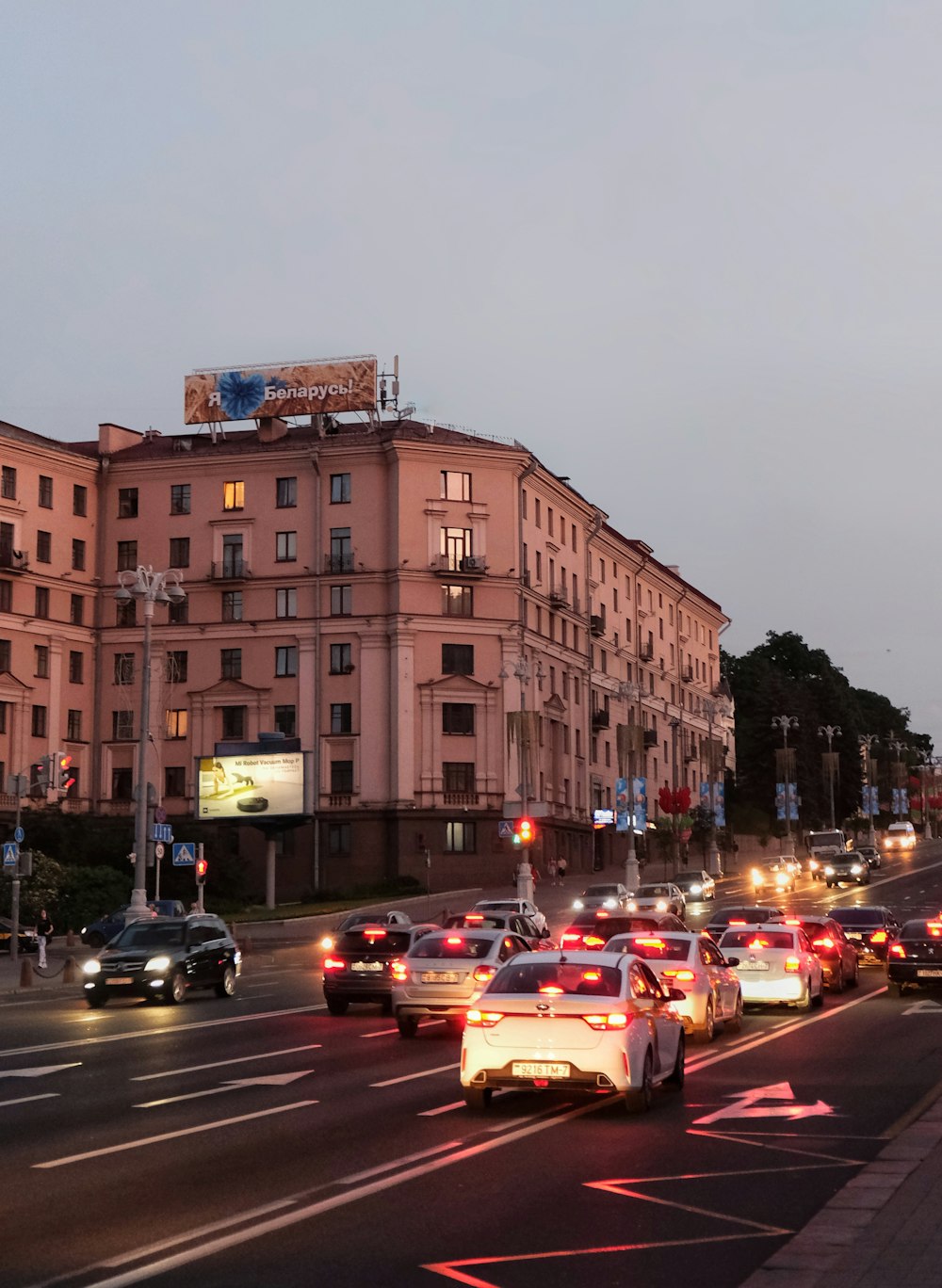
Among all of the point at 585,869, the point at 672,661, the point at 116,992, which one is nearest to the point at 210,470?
the point at 585,869

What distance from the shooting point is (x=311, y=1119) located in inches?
629

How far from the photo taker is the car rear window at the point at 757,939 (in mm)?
30234

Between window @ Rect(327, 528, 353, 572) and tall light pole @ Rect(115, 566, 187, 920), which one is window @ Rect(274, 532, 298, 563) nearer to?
window @ Rect(327, 528, 353, 572)

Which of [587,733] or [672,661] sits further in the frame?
[672,661]

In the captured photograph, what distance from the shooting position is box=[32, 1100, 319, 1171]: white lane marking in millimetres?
13352

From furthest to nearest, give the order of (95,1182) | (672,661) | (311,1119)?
(672,661) → (311,1119) → (95,1182)

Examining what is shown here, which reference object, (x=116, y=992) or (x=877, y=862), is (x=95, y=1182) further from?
(x=877, y=862)

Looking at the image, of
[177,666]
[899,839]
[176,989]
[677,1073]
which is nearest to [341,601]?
[177,666]

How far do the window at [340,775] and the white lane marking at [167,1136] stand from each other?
67.3 meters

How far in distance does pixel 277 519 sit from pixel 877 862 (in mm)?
43169

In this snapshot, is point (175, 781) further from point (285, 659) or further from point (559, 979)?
point (559, 979)

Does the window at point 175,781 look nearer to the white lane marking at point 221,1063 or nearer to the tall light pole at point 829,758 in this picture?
the tall light pole at point 829,758

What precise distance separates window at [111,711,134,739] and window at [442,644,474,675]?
1631cm

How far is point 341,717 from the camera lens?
85312mm
